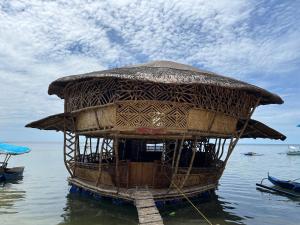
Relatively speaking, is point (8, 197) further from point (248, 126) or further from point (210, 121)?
point (248, 126)

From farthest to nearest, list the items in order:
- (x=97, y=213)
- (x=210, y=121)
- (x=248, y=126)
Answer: (x=248, y=126)
(x=97, y=213)
(x=210, y=121)

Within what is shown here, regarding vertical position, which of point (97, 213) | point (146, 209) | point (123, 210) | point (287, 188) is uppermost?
point (287, 188)

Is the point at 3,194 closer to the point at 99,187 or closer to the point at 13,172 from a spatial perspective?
the point at 13,172

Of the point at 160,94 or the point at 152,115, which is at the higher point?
the point at 160,94

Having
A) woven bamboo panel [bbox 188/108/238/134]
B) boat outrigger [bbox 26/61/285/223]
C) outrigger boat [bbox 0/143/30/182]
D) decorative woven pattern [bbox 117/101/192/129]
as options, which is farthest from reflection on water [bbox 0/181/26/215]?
woven bamboo panel [bbox 188/108/238/134]

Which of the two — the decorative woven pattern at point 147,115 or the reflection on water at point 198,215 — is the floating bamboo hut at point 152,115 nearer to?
the decorative woven pattern at point 147,115

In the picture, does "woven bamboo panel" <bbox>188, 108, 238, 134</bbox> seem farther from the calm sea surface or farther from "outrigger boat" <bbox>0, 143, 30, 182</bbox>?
"outrigger boat" <bbox>0, 143, 30, 182</bbox>

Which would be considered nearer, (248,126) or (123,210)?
(123,210)

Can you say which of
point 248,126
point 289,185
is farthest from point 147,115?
point 289,185

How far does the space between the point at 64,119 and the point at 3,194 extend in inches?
274

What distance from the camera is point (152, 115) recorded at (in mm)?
12461

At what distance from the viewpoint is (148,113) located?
40.9ft

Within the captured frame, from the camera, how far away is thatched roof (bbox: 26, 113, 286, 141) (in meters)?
16.2

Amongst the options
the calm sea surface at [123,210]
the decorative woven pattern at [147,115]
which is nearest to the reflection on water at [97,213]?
the calm sea surface at [123,210]
